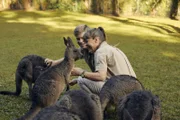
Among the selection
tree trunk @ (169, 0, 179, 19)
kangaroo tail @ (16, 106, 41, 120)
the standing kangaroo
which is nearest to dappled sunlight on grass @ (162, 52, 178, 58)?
the standing kangaroo

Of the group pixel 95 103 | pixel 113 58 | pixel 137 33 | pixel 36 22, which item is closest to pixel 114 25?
pixel 137 33

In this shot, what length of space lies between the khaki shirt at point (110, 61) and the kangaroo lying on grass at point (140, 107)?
1.13m

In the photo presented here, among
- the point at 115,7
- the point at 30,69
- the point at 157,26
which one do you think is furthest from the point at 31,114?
the point at 115,7

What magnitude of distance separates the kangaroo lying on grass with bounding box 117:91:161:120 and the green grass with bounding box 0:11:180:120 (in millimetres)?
1366

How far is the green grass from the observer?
4.95 metres

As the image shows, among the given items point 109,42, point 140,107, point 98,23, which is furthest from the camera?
point 98,23

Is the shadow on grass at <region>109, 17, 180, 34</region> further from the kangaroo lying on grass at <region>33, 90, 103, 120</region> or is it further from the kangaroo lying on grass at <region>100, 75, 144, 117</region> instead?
the kangaroo lying on grass at <region>33, 90, 103, 120</region>

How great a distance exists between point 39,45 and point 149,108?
8575 mm

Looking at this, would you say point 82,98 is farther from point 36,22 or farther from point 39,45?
point 36,22

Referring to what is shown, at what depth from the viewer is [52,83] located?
3.90 m

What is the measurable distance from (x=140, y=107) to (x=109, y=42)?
8.76 m

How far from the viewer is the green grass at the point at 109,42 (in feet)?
16.2

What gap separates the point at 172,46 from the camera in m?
10.6

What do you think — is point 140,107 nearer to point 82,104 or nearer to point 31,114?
point 82,104
